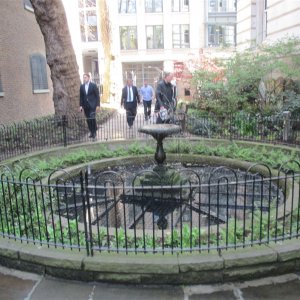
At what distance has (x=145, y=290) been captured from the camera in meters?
3.81

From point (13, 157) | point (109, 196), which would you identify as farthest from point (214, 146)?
point (13, 157)

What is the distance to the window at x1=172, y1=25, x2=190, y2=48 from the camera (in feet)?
137

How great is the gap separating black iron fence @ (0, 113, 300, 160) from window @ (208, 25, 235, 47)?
32700 mm

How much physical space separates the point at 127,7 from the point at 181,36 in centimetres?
692

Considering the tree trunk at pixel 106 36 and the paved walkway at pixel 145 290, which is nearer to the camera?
the paved walkway at pixel 145 290

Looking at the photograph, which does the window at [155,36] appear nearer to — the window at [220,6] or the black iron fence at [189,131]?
the window at [220,6]

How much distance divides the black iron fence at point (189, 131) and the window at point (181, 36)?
31.7 m

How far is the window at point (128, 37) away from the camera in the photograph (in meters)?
42.1

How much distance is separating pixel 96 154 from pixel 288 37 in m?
8.44

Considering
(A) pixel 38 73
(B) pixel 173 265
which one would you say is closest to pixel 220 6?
(A) pixel 38 73

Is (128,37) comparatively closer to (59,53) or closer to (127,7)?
(127,7)

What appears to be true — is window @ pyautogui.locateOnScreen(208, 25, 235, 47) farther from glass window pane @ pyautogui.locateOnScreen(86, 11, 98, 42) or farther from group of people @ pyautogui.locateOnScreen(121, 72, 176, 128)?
group of people @ pyautogui.locateOnScreen(121, 72, 176, 128)

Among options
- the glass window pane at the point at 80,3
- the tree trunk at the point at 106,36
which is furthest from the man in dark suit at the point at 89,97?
the glass window pane at the point at 80,3

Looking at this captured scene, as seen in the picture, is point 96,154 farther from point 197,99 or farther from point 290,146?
point 197,99
